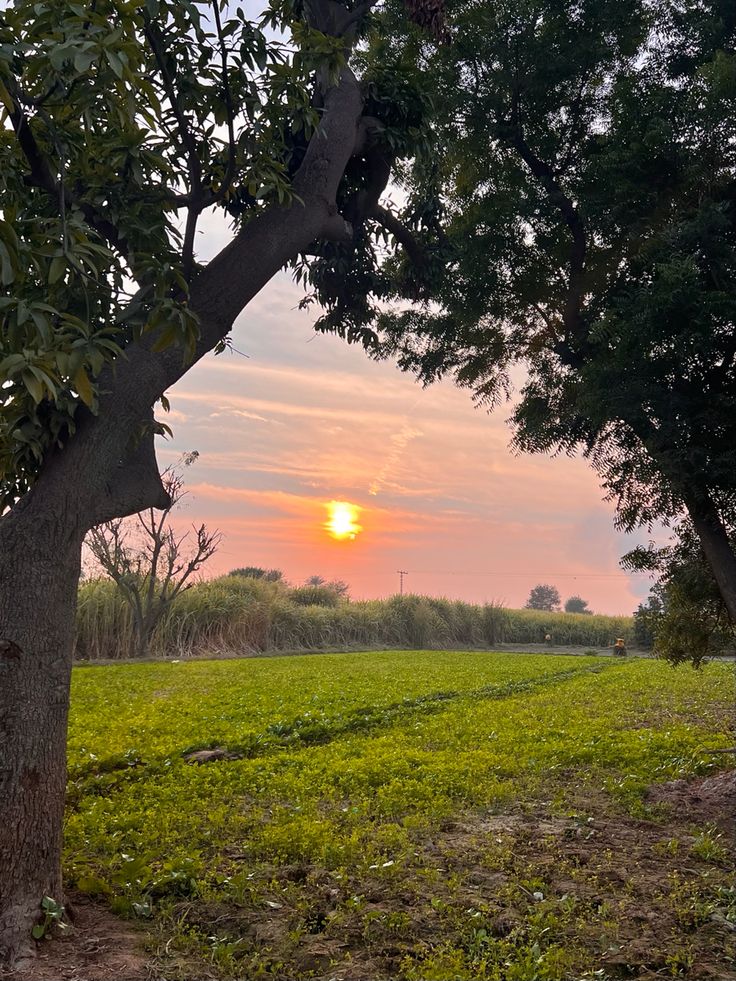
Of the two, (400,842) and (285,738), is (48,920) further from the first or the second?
(285,738)

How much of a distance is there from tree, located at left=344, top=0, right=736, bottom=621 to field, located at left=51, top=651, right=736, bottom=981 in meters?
2.41

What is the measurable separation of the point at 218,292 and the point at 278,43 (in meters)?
1.51

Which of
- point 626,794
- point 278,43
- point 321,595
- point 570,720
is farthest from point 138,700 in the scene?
point 321,595

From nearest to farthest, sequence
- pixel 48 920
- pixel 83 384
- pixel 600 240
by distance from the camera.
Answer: pixel 83 384, pixel 48 920, pixel 600 240

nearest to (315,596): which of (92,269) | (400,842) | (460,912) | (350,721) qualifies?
(350,721)

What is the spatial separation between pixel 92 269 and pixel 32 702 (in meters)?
2.15

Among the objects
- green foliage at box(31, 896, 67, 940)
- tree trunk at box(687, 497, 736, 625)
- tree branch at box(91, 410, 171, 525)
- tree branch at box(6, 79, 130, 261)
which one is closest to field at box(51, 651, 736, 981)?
green foliage at box(31, 896, 67, 940)

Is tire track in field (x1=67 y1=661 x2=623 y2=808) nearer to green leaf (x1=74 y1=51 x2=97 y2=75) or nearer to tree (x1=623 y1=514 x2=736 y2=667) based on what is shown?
tree (x1=623 y1=514 x2=736 y2=667)

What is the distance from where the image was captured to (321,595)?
79.9 feet

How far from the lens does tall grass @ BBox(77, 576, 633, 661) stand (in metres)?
16.3

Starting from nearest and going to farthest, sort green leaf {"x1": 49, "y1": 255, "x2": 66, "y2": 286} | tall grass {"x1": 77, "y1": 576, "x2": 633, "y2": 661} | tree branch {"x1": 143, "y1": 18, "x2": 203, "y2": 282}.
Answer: green leaf {"x1": 49, "y1": 255, "x2": 66, "y2": 286}
tree branch {"x1": 143, "y1": 18, "x2": 203, "y2": 282}
tall grass {"x1": 77, "y1": 576, "x2": 633, "y2": 661}

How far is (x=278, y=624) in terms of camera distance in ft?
64.2

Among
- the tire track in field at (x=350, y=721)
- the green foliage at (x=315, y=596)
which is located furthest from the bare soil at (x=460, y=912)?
the green foliage at (x=315, y=596)

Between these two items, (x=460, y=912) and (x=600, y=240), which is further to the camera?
(x=600, y=240)
